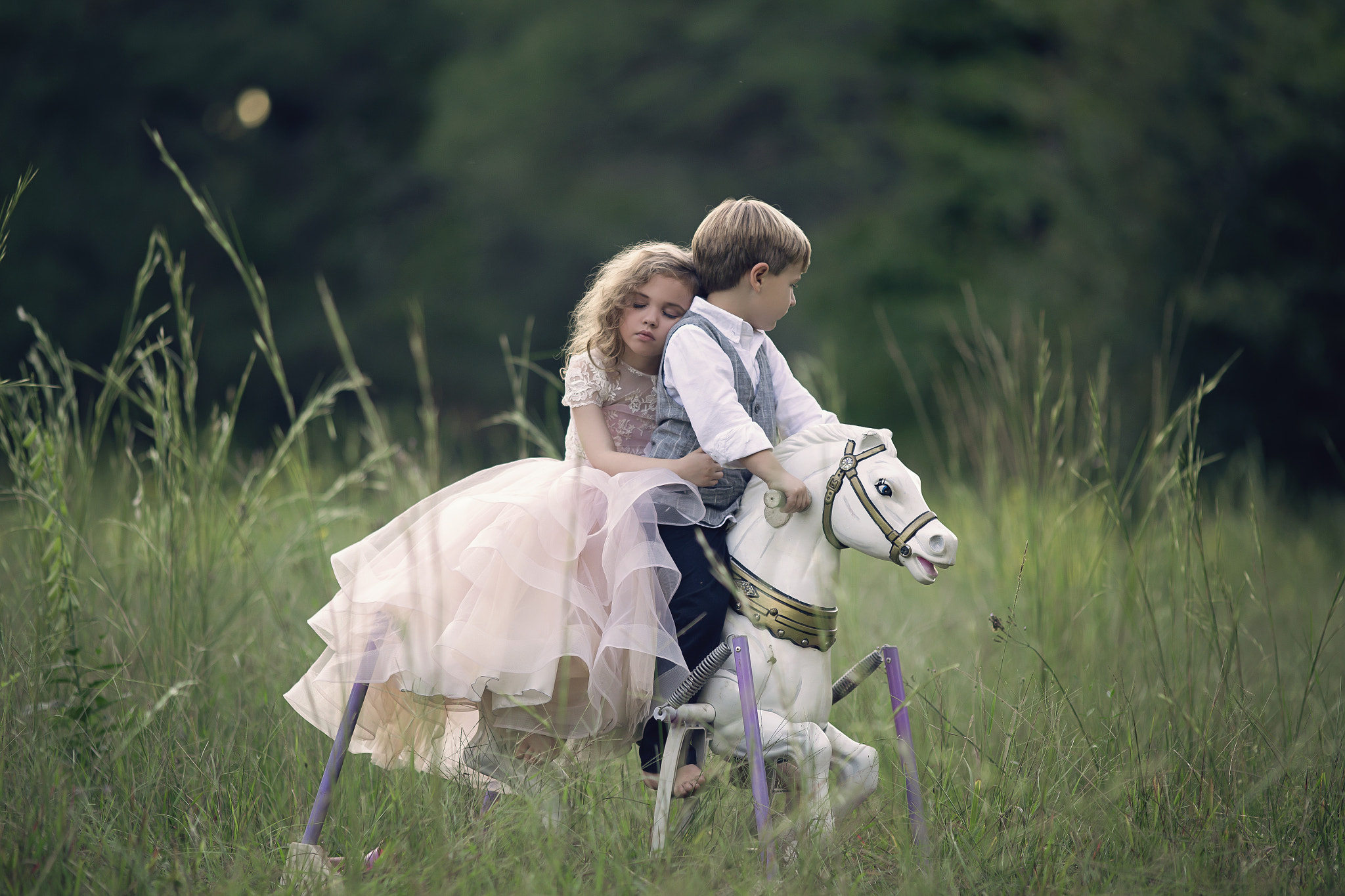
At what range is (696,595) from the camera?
2.18 meters

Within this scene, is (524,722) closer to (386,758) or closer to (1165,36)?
(386,758)

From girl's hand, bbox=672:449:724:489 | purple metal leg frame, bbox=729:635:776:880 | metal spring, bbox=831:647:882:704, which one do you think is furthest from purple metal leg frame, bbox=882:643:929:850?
girl's hand, bbox=672:449:724:489

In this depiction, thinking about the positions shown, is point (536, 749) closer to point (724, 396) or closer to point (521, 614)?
point (521, 614)

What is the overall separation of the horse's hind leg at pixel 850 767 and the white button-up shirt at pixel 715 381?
0.64 metres

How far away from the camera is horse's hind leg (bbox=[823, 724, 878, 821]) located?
84.5 inches

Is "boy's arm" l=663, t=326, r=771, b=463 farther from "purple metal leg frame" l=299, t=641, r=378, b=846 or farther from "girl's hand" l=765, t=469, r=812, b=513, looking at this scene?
"purple metal leg frame" l=299, t=641, r=378, b=846

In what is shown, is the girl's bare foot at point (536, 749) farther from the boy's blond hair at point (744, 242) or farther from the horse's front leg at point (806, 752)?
the boy's blond hair at point (744, 242)

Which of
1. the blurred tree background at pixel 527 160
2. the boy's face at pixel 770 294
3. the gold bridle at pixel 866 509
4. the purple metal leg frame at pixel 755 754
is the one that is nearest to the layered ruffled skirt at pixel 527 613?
the purple metal leg frame at pixel 755 754

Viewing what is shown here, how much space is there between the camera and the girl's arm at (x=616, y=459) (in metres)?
2.20

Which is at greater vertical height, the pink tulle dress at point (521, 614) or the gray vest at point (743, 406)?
the gray vest at point (743, 406)

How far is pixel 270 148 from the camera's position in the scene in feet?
39.6

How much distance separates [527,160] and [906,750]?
1167 cm

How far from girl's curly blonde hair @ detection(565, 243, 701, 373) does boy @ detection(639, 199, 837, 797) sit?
66mm

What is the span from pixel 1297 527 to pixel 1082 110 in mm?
3647
